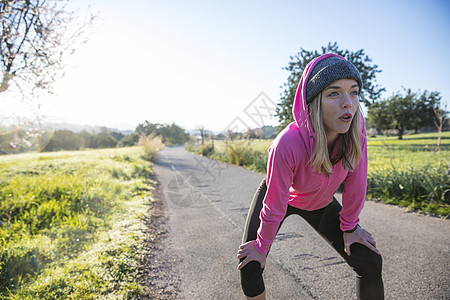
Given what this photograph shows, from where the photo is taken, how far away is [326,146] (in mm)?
1367

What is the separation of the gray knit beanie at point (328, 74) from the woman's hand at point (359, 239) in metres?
0.92

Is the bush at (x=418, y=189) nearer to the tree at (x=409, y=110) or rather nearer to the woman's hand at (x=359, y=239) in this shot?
the woman's hand at (x=359, y=239)

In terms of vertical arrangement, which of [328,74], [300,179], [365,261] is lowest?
[365,261]

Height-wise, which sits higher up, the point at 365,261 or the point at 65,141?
the point at 365,261

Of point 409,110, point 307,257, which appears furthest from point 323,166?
point 409,110

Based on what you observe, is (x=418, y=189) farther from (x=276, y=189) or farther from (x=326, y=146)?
(x=276, y=189)

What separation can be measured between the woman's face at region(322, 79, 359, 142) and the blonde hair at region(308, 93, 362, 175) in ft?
0.13

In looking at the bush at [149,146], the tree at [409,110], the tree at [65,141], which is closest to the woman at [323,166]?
the bush at [149,146]

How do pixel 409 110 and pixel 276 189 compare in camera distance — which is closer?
pixel 276 189

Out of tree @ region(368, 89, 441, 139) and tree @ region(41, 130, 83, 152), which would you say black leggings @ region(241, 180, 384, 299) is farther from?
tree @ region(41, 130, 83, 152)

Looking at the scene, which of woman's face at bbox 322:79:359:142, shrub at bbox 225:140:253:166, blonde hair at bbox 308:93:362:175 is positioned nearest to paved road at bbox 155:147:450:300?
blonde hair at bbox 308:93:362:175

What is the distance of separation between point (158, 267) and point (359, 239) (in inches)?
81.1

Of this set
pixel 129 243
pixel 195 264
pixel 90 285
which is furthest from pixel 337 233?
pixel 129 243

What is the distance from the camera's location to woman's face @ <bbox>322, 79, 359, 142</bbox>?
131cm
